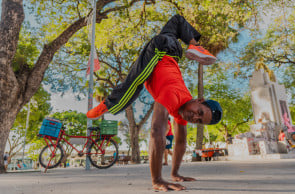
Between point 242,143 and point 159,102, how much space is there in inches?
462

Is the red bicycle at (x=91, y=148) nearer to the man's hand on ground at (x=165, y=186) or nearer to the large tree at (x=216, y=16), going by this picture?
the man's hand on ground at (x=165, y=186)

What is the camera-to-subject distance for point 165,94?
1.89 m

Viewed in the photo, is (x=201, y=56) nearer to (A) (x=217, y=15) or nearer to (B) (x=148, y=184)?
(B) (x=148, y=184)

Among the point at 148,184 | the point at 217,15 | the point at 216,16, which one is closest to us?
the point at 148,184

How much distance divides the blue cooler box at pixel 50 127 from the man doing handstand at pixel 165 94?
3963 mm

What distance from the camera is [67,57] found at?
1534 centimetres

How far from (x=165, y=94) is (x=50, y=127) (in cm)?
482

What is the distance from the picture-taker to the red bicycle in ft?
19.3

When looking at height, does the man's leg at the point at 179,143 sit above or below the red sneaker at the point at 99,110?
below

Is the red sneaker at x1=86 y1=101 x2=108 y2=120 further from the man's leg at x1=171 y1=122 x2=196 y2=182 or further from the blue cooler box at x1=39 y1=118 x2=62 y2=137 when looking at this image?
the blue cooler box at x1=39 y1=118 x2=62 y2=137

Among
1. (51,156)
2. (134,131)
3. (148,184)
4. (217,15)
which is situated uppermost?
(217,15)

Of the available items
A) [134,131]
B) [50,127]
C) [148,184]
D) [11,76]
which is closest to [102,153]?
[50,127]

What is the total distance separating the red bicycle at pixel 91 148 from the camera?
5895mm

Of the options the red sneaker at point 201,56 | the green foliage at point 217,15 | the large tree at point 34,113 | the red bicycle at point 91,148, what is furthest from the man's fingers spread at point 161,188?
the large tree at point 34,113
